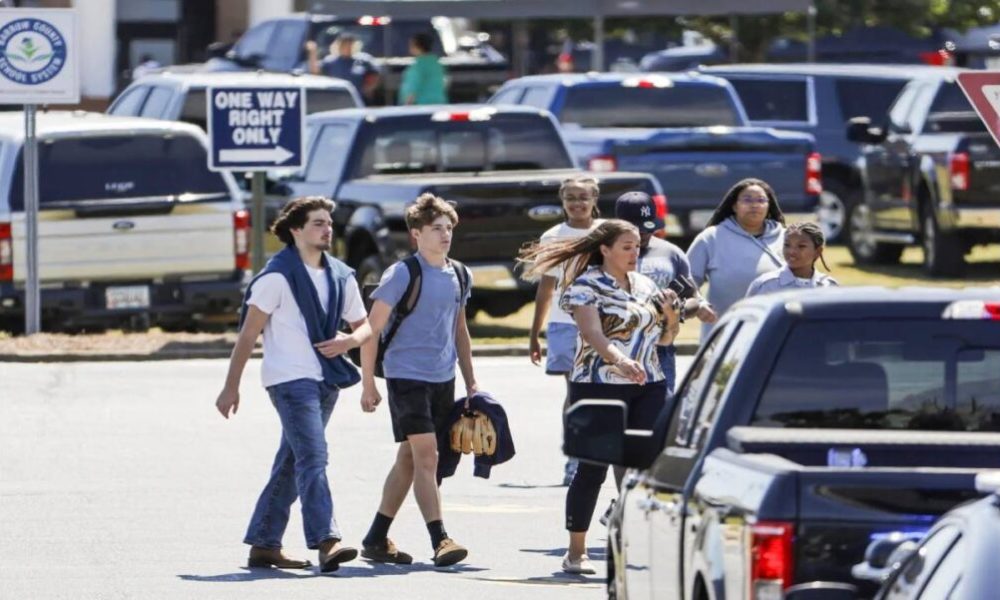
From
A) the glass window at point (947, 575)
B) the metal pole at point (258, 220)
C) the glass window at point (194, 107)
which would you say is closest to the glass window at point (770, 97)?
the glass window at point (194, 107)

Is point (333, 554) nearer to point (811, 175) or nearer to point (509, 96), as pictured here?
point (811, 175)

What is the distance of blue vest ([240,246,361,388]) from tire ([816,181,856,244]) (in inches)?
677

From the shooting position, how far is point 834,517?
579 cm

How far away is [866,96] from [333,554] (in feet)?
60.7

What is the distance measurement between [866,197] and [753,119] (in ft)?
6.56

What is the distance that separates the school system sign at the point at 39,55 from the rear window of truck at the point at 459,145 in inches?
96.1

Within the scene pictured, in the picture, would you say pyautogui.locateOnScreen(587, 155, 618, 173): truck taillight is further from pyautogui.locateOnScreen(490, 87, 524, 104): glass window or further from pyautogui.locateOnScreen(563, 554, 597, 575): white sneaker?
pyautogui.locateOnScreen(563, 554, 597, 575): white sneaker

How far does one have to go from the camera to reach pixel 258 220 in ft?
69.2

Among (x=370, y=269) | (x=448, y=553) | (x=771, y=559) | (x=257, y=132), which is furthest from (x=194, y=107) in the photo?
(x=771, y=559)

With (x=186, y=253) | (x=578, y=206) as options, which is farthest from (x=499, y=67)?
(x=578, y=206)

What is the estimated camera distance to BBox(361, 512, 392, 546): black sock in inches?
460

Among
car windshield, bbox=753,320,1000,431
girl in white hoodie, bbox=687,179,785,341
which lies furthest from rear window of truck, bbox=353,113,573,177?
car windshield, bbox=753,320,1000,431

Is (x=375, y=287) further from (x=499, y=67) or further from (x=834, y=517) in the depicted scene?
(x=499, y=67)

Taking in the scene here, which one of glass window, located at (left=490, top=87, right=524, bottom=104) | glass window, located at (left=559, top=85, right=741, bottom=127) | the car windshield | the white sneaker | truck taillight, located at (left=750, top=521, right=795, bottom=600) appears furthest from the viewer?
glass window, located at (left=490, top=87, right=524, bottom=104)
